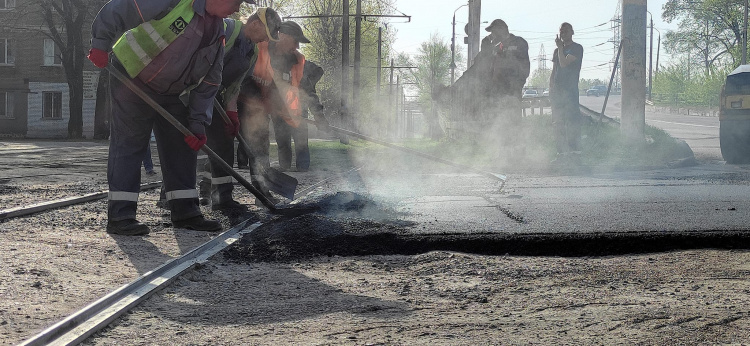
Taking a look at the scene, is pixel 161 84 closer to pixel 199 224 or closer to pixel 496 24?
pixel 199 224

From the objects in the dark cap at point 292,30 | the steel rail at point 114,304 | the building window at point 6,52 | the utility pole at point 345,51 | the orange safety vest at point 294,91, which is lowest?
the steel rail at point 114,304

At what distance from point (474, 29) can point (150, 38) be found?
16488 millimetres

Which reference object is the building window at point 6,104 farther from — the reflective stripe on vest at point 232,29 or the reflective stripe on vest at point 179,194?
the reflective stripe on vest at point 179,194

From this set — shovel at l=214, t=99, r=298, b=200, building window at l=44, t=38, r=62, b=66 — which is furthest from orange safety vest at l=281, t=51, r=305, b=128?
building window at l=44, t=38, r=62, b=66

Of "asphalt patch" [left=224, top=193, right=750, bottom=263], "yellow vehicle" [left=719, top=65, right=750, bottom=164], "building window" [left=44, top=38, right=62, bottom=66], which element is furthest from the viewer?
"building window" [left=44, top=38, right=62, bottom=66]

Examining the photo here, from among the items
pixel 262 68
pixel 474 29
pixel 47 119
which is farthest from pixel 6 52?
pixel 262 68

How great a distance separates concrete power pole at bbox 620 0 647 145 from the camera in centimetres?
1280

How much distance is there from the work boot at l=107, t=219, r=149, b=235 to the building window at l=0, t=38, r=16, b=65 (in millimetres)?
42700

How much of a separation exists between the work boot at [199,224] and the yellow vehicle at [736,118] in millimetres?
8793

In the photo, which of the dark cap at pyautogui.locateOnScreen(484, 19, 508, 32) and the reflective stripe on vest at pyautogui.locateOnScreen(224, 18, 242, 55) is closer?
the reflective stripe on vest at pyautogui.locateOnScreen(224, 18, 242, 55)

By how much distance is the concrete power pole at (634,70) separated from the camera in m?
12.8

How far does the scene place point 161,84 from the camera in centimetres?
533

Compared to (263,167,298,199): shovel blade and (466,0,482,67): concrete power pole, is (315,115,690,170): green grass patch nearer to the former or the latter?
(263,167,298,199): shovel blade

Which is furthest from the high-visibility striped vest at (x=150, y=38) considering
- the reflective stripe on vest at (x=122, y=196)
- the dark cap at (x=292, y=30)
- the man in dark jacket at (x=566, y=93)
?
the man in dark jacket at (x=566, y=93)
